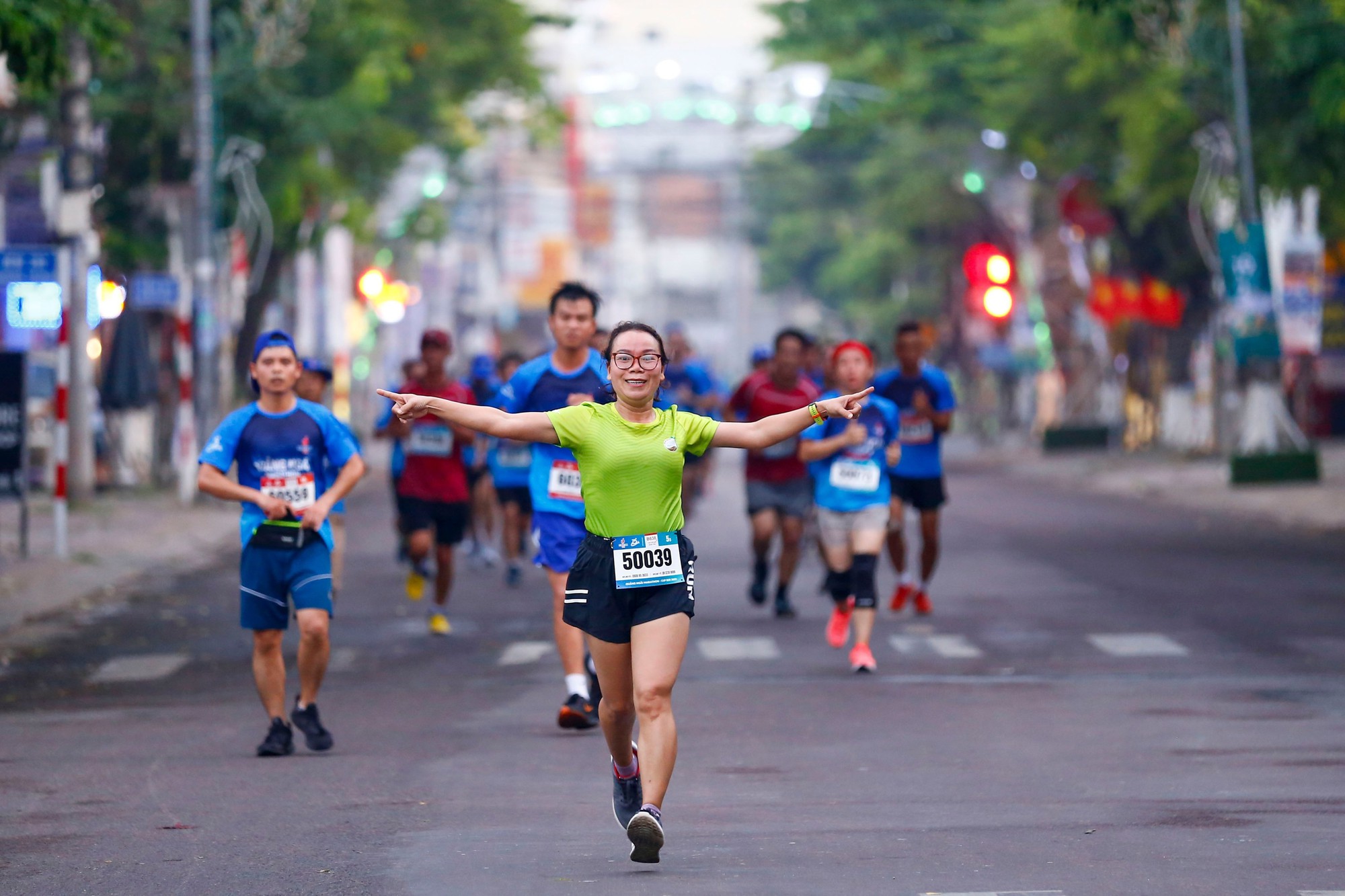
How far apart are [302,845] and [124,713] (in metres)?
4.17

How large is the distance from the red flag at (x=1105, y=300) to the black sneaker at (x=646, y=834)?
1650 inches

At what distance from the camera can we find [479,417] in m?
7.55

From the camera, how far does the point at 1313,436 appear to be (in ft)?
164

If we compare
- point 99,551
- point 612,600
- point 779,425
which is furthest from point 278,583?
point 99,551

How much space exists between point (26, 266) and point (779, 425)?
13.9 meters

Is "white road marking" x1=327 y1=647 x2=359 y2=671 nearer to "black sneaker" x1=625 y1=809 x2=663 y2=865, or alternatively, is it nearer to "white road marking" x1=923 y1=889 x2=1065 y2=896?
"black sneaker" x1=625 y1=809 x2=663 y2=865

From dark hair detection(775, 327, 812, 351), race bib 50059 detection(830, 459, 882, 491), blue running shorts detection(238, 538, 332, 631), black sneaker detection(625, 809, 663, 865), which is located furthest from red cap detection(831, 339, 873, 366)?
black sneaker detection(625, 809, 663, 865)

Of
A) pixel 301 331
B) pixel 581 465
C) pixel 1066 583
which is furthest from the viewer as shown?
pixel 301 331

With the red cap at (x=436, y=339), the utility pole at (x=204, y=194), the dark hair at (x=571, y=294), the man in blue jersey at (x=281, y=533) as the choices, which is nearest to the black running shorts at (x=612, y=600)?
the man in blue jersey at (x=281, y=533)

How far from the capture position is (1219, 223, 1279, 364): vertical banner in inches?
1272

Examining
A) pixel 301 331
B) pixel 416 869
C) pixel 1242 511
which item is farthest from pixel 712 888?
pixel 301 331

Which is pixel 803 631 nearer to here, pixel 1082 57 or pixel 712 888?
pixel 712 888

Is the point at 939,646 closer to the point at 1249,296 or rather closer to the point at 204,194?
the point at 204,194

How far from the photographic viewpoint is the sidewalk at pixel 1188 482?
2811 centimetres
